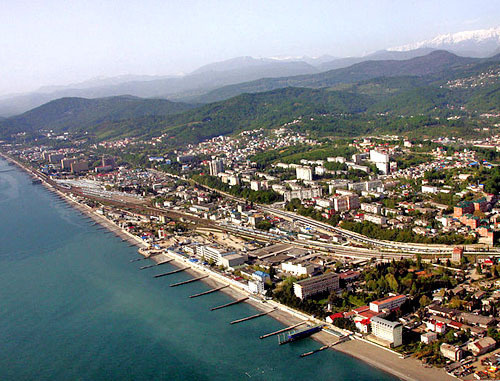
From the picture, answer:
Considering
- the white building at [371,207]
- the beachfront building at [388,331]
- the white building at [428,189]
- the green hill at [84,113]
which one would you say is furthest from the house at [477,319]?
the green hill at [84,113]

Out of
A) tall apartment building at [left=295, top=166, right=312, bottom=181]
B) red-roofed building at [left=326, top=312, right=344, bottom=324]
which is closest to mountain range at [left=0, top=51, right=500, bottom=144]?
tall apartment building at [left=295, top=166, right=312, bottom=181]

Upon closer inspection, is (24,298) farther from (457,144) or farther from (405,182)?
(457,144)

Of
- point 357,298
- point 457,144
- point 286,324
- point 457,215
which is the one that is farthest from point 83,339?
point 457,144

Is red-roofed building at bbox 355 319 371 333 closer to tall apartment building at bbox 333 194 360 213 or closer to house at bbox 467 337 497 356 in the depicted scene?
house at bbox 467 337 497 356

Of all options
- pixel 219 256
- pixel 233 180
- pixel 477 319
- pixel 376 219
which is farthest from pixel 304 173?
pixel 477 319

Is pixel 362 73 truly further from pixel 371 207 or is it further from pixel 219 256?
pixel 219 256
